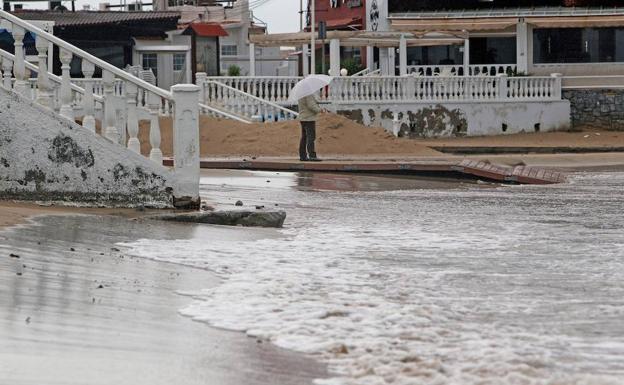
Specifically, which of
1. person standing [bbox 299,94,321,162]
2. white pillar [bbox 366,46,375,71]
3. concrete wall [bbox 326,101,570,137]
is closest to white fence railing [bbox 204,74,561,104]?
concrete wall [bbox 326,101,570,137]

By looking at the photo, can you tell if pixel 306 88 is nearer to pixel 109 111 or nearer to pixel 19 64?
pixel 109 111

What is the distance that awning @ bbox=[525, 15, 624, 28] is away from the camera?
153 ft

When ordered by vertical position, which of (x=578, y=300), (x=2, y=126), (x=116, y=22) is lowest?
(x=578, y=300)

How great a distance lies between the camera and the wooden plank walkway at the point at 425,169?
21.2 metres

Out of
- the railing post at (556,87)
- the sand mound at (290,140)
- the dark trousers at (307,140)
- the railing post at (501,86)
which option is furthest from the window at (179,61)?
the dark trousers at (307,140)

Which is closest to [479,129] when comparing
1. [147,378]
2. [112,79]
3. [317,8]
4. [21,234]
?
[317,8]

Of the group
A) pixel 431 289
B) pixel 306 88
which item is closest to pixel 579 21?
pixel 306 88

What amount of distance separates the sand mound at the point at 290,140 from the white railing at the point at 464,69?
37.7ft

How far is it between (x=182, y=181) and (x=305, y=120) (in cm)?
1253

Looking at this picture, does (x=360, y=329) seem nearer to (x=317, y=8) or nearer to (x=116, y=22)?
(x=116, y=22)

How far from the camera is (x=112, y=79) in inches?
538

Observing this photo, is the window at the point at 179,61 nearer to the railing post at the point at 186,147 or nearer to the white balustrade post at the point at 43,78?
the white balustrade post at the point at 43,78

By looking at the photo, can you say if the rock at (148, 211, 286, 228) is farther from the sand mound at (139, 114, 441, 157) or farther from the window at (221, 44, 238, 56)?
the window at (221, 44, 238, 56)

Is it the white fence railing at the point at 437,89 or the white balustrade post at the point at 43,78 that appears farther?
the white fence railing at the point at 437,89
